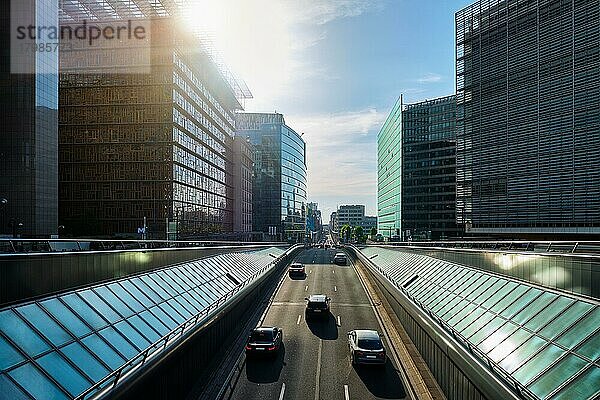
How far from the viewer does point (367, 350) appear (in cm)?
2091

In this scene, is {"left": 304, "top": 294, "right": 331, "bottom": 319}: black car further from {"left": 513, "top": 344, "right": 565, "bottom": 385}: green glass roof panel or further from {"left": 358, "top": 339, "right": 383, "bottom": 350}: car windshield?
{"left": 513, "top": 344, "right": 565, "bottom": 385}: green glass roof panel

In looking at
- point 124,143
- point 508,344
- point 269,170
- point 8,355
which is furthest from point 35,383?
point 269,170

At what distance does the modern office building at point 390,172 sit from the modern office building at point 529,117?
193ft

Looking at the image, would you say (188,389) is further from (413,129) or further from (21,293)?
(413,129)

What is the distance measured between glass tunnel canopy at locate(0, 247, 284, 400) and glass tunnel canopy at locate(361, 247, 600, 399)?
10.8 meters

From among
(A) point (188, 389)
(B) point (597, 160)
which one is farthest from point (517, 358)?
(B) point (597, 160)

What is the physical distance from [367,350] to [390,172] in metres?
137

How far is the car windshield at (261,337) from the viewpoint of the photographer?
2247 centimetres

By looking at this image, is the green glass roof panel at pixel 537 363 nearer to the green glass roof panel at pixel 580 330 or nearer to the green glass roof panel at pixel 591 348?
the green glass roof panel at pixel 580 330

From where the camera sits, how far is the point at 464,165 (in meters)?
72.3

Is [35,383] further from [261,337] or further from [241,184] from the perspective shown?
[241,184]

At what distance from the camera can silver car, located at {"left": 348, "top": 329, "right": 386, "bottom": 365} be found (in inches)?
815

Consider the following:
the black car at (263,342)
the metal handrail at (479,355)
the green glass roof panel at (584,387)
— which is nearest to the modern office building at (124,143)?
the black car at (263,342)

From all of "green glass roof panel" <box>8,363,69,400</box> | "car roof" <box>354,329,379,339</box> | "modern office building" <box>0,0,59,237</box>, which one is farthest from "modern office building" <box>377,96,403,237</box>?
"green glass roof panel" <box>8,363,69,400</box>
